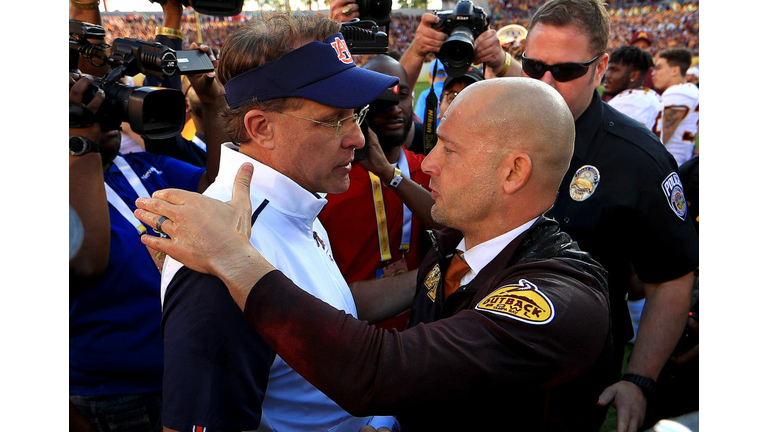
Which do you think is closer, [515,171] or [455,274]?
[515,171]

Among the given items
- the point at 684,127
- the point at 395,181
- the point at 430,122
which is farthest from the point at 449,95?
the point at 684,127

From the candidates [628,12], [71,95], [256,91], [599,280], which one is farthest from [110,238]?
[628,12]

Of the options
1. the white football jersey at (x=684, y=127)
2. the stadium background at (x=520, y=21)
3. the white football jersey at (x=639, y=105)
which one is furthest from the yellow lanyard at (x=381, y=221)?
the stadium background at (x=520, y=21)

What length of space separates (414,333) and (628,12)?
4103 cm

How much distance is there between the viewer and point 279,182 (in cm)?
179

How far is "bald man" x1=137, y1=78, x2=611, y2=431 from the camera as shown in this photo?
1.32 metres

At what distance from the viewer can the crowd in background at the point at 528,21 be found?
29812mm

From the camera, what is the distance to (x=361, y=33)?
2908mm

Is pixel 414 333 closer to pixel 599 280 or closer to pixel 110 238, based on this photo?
pixel 599 280

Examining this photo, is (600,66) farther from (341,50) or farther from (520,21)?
(520,21)

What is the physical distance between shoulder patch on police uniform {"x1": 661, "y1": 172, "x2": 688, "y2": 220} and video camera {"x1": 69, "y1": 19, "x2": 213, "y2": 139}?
83.4 inches

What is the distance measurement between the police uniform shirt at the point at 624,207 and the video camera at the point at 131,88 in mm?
1771

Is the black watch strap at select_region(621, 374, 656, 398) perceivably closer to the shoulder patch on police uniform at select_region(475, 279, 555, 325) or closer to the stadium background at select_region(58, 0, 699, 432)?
the shoulder patch on police uniform at select_region(475, 279, 555, 325)

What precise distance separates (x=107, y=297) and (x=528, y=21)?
3529cm
